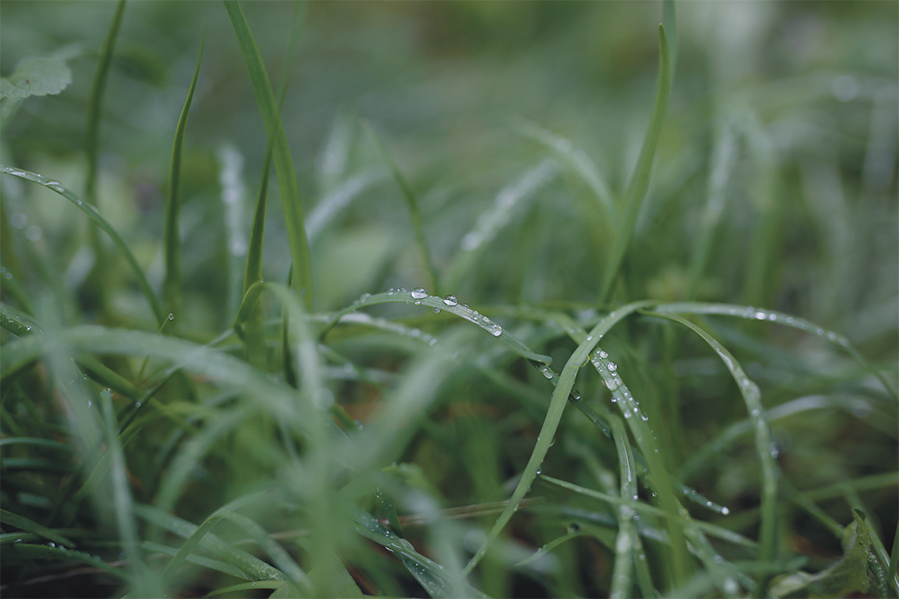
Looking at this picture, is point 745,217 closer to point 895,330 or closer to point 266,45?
point 895,330

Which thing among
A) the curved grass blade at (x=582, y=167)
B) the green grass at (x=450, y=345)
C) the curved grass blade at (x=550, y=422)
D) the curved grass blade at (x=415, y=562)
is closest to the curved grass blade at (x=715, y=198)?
the green grass at (x=450, y=345)

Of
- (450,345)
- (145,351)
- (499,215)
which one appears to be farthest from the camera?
(499,215)

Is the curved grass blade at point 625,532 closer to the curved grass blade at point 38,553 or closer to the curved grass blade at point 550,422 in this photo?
the curved grass blade at point 550,422

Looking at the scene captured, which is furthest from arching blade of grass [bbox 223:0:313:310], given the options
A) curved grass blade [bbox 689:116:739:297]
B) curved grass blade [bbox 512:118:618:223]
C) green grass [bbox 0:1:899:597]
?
curved grass blade [bbox 689:116:739:297]

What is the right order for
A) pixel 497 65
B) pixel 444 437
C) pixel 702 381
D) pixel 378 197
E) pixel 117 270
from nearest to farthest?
1. pixel 444 437
2. pixel 702 381
3. pixel 117 270
4. pixel 378 197
5. pixel 497 65

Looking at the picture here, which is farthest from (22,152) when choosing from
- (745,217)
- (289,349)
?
(745,217)

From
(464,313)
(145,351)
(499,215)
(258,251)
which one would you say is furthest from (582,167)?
(145,351)

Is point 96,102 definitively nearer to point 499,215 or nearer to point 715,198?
point 499,215

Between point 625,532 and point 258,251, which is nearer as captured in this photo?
point 625,532
